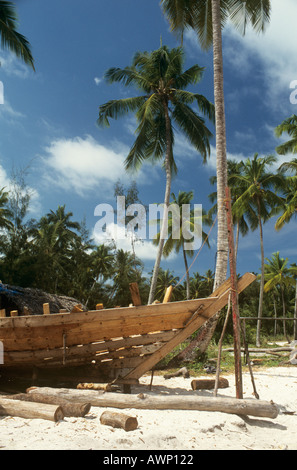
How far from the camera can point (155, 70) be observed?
21.6 metres

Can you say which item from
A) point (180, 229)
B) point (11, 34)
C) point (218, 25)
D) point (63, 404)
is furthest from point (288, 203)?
point (63, 404)

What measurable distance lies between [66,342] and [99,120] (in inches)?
704

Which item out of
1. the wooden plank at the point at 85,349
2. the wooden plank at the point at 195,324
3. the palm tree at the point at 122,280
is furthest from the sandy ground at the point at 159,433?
the palm tree at the point at 122,280

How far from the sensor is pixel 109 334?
6871mm

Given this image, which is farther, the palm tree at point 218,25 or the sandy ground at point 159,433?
the palm tree at point 218,25

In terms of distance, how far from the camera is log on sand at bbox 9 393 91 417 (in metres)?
5.14

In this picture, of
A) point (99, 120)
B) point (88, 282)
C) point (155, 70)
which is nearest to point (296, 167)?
point (155, 70)

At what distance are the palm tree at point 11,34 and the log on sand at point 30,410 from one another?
14052mm

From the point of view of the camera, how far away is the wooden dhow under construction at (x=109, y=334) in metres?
6.70

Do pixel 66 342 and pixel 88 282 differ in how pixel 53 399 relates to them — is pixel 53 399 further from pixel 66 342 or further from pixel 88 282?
pixel 88 282

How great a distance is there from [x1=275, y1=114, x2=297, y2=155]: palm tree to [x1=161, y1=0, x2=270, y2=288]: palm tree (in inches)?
543

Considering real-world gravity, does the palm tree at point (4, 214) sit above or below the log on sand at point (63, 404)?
above

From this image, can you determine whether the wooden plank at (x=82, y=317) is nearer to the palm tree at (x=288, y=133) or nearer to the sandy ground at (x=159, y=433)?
the sandy ground at (x=159, y=433)

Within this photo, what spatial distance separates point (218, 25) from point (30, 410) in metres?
13.5
